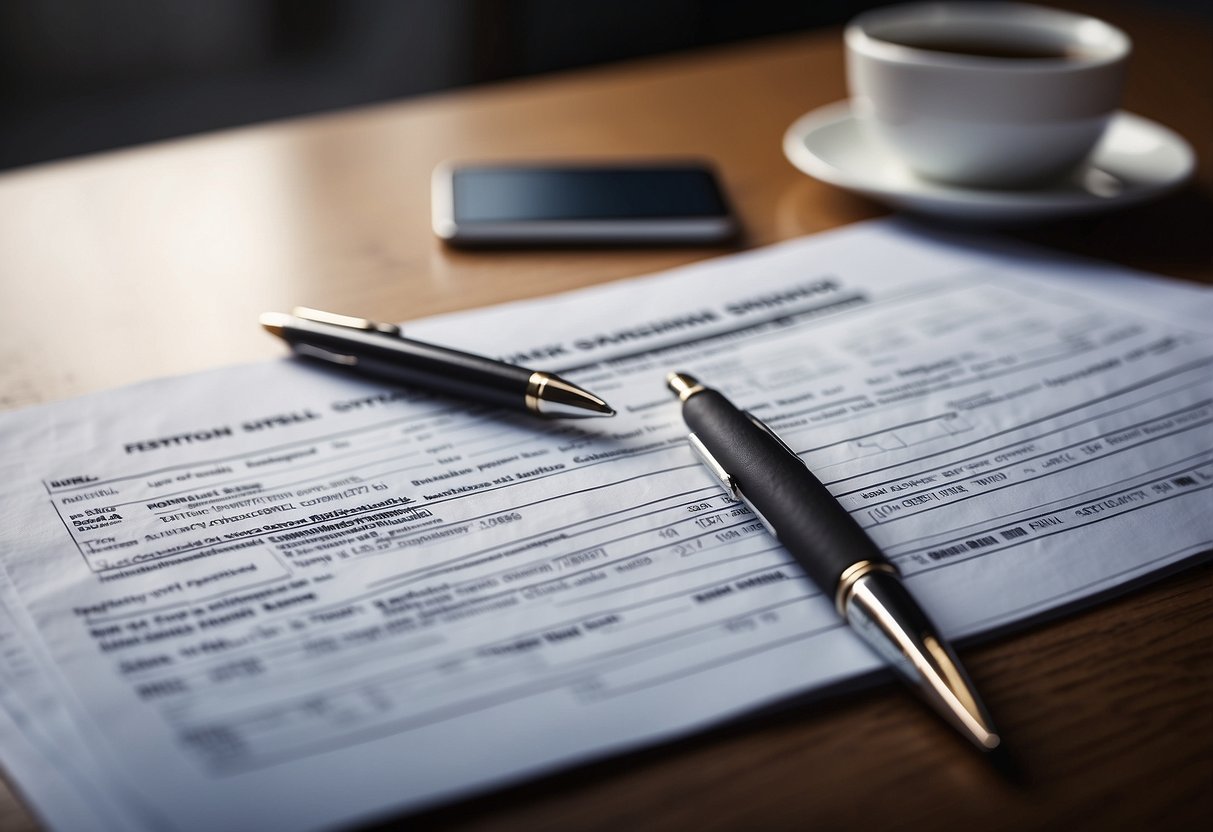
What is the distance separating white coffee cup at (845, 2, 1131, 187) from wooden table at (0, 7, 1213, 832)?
0.18 ft

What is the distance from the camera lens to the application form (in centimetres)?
31

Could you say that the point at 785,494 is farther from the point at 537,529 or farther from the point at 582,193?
the point at 582,193

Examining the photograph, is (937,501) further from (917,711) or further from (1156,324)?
(1156,324)

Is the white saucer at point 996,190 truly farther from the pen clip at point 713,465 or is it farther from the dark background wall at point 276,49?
the dark background wall at point 276,49

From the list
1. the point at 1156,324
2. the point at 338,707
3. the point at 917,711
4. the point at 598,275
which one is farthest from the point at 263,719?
the point at 1156,324

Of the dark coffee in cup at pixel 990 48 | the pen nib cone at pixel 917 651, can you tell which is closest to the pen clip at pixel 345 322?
the pen nib cone at pixel 917 651

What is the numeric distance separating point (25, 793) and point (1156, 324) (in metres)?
0.52

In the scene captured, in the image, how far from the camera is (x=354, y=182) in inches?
27.9

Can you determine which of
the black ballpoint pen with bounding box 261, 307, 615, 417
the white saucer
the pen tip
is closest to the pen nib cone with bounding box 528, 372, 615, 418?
the black ballpoint pen with bounding box 261, 307, 615, 417

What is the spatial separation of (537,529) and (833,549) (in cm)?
11

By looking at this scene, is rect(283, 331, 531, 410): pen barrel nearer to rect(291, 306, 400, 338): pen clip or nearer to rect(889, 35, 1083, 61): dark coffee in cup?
rect(291, 306, 400, 338): pen clip

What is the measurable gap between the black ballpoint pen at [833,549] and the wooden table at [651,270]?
15mm

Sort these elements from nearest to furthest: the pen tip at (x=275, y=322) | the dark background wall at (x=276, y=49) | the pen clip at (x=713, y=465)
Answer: the pen clip at (x=713, y=465), the pen tip at (x=275, y=322), the dark background wall at (x=276, y=49)

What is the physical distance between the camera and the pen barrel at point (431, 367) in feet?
1.50
